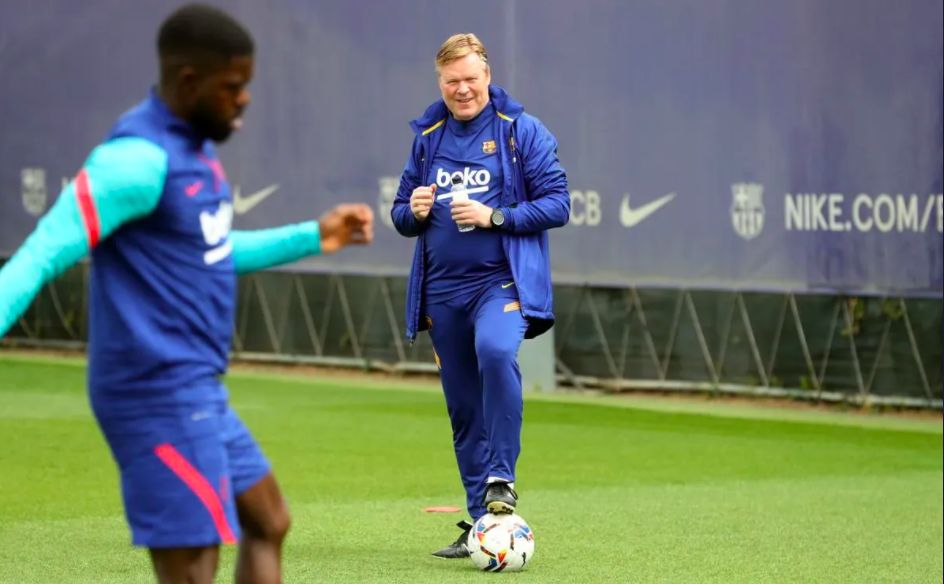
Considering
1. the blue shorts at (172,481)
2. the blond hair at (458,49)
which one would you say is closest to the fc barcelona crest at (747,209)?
the blond hair at (458,49)

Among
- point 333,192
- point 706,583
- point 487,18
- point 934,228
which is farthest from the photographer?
point 333,192

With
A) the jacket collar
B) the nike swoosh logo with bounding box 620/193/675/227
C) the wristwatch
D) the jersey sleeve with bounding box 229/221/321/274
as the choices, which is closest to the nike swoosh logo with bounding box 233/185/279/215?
the nike swoosh logo with bounding box 620/193/675/227

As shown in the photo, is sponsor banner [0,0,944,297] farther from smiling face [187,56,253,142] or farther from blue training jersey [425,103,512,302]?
smiling face [187,56,253,142]

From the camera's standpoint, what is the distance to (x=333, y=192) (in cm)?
1595

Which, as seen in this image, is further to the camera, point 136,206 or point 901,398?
point 901,398

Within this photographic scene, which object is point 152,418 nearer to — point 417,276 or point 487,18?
point 417,276

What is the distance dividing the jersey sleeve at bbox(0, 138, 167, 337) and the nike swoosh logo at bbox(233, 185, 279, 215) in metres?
11.9

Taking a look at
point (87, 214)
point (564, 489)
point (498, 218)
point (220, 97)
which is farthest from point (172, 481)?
point (564, 489)

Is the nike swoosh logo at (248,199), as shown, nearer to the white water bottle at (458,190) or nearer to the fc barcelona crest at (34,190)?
the fc barcelona crest at (34,190)

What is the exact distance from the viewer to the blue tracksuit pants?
757 cm

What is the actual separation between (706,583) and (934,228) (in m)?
5.78

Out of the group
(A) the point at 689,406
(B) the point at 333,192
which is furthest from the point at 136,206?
(B) the point at 333,192

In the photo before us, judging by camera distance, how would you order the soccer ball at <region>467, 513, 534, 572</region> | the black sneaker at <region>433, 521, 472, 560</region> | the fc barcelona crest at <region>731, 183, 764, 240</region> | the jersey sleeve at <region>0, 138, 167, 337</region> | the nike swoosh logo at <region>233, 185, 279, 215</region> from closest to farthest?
the jersey sleeve at <region>0, 138, 167, 337</region> < the soccer ball at <region>467, 513, 534, 572</region> < the black sneaker at <region>433, 521, 472, 560</region> < the fc barcelona crest at <region>731, 183, 764, 240</region> < the nike swoosh logo at <region>233, 185, 279, 215</region>

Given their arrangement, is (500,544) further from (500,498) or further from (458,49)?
(458,49)
